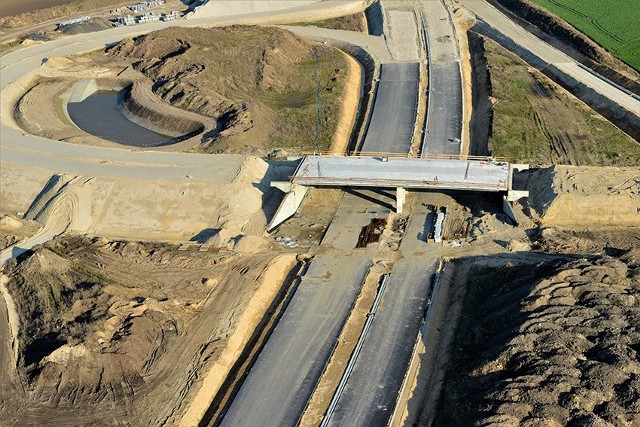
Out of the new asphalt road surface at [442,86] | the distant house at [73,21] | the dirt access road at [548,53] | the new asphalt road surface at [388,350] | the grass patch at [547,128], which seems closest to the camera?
the new asphalt road surface at [388,350]

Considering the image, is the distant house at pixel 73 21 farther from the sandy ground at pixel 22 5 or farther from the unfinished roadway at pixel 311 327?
the unfinished roadway at pixel 311 327

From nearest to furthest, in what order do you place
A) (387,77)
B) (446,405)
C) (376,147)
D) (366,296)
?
(446,405), (366,296), (376,147), (387,77)

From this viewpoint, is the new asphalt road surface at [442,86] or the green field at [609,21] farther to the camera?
the green field at [609,21]

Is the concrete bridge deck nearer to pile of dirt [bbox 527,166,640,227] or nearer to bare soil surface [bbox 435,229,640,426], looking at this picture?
pile of dirt [bbox 527,166,640,227]

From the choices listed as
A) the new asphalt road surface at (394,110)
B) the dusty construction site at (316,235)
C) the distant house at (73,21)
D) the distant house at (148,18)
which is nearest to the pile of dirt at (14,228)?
the dusty construction site at (316,235)

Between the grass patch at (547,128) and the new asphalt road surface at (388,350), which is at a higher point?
the new asphalt road surface at (388,350)

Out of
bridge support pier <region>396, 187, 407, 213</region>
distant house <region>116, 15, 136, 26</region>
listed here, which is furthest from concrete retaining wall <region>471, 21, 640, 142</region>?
distant house <region>116, 15, 136, 26</region>

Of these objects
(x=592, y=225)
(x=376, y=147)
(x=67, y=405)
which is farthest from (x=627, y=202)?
(x=67, y=405)

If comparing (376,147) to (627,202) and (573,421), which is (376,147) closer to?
(627,202)
